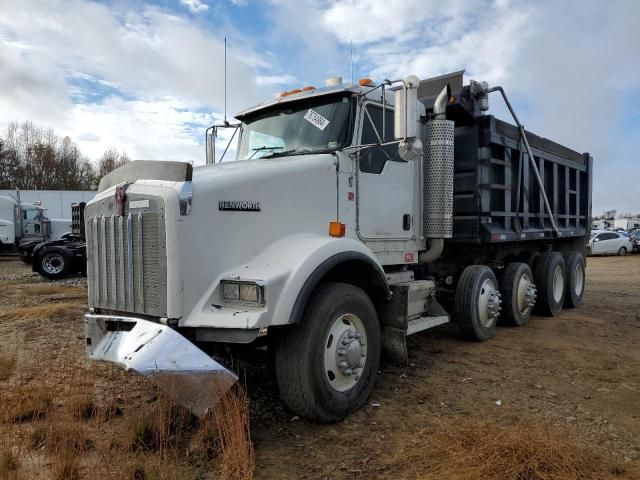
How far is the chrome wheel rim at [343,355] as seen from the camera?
3879 millimetres

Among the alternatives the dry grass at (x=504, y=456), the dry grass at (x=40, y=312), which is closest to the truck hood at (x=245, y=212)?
the dry grass at (x=504, y=456)

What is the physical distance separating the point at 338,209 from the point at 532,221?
4.50 m

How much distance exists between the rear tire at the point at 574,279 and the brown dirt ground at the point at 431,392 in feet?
4.60

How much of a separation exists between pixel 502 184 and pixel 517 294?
1.66m

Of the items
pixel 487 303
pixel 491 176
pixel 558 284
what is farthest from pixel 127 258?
pixel 558 284

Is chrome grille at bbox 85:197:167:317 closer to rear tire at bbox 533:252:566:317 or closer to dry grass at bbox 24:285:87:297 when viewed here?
rear tire at bbox 533:252:566:317

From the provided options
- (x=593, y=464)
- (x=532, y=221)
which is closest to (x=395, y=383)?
(x=593, y=464)

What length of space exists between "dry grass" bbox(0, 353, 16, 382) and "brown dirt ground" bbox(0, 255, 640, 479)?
0.07 metres

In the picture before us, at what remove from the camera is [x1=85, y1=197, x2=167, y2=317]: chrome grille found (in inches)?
138

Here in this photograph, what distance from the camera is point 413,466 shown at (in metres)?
3.13

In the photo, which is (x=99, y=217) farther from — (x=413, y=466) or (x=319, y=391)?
(x=413, y=466)

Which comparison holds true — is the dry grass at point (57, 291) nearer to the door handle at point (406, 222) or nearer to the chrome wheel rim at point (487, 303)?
the door handle at point (406, 222)

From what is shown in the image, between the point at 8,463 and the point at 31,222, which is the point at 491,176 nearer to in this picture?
the point at 8,463

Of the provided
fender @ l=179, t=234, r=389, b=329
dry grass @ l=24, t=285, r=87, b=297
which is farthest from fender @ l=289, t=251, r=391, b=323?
dry grass @ l=24, t=285, r=87, b=297
